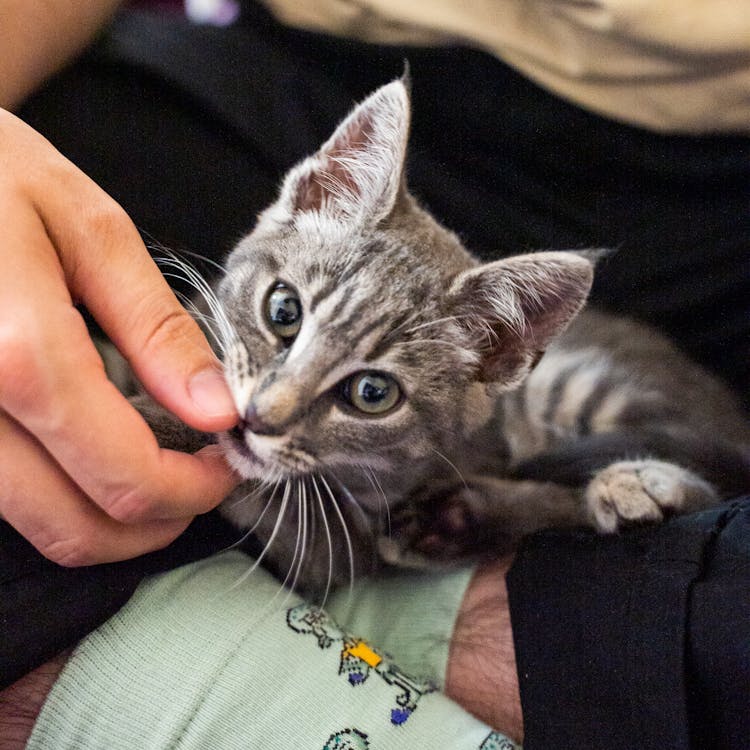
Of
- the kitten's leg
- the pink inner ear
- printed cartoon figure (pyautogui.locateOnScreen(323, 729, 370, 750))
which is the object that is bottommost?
the kitten's leg

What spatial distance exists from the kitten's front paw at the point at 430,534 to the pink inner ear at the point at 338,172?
497mm

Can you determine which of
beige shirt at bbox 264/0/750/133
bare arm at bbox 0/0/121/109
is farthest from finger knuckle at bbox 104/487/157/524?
beige shirt at bbox 264/0/750/133

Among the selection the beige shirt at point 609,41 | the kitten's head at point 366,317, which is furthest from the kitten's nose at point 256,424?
the beige shirt at point 609,41

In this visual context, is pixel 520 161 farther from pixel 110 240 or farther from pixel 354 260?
pixel 110 240

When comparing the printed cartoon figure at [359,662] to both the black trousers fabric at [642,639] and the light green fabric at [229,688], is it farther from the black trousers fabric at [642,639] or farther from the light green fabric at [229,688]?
the black trousers fabric at [642,639]

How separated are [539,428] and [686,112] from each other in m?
0.66

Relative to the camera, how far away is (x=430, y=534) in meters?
1.07

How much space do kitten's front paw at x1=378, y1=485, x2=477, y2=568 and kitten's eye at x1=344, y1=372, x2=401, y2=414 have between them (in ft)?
0.77

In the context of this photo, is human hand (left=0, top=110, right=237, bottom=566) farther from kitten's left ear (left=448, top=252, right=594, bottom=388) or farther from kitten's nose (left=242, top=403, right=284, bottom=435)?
kitten's left ear (left=448, top=252, right=594, bottom=388)

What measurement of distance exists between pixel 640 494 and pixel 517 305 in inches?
14.6

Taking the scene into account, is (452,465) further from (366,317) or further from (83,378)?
(83,378)

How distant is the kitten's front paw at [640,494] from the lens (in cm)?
105

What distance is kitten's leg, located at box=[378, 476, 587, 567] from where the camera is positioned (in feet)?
3.49

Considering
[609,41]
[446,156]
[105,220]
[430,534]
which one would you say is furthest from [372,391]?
[609,41]
